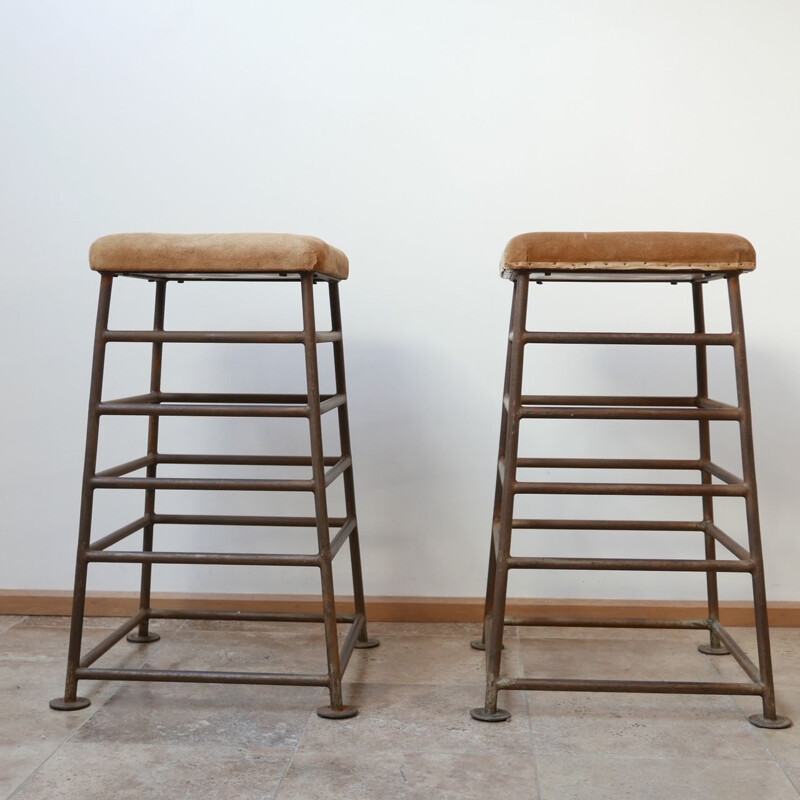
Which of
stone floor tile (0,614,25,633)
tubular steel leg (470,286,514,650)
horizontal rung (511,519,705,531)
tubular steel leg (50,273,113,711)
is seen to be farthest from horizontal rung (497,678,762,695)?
stone floor tile (0,614,25,633)

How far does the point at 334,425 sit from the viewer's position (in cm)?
243

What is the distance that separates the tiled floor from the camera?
1.55m

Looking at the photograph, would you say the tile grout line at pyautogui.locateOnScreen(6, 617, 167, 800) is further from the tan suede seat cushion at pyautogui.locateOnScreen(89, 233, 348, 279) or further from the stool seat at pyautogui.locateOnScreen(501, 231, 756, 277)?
the stool seat at pyautogui.locateOnScreen(501, 231, 756, 277)

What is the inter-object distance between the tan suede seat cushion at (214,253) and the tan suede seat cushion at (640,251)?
388mm

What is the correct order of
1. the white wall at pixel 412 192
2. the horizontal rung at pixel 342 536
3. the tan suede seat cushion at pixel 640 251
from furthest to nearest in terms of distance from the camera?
1. the white wall at pixel 412 192
2. the horizontal rung at pixel 342 536
3. the tan suede seat cushion at pixel 640 251

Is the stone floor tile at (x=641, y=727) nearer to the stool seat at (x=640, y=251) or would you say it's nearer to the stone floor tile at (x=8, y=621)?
the stool seat at (x=640, y=251)

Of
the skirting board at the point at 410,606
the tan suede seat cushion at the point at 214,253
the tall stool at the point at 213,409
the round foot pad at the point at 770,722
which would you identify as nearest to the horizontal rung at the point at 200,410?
the tall stool at the point at 213,409

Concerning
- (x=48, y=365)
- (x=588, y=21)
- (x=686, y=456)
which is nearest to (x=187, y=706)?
(x=48, y=365)

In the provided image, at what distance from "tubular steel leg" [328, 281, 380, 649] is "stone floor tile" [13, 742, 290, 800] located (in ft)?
1.99

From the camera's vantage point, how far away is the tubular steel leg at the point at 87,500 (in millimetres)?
1795

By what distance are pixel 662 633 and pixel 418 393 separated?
0.83 meters

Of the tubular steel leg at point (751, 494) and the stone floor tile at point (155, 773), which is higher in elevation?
the tubular steel leg at point (751, 494)

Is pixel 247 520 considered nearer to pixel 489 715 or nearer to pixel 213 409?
pixel 213 409

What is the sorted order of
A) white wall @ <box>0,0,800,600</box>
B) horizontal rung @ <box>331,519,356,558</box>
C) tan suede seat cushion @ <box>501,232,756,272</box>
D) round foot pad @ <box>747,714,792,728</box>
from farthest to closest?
white wall @ <box>0,0,800,600</box> < horizontal rung @ <box>331,519,356,558</box> < round foot pad @ <box>747,714,792,728</box> < tan suede seat cushion @ <box>501,232,756,272</box>
